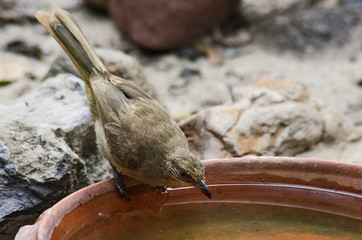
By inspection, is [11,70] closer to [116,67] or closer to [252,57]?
[116,67]

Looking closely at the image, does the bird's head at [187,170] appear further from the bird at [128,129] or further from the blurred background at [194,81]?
the blurred background at [194,81]

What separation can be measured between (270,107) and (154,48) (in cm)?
306

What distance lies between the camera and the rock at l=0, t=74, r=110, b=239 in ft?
11.3

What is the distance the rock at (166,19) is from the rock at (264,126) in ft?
8.24

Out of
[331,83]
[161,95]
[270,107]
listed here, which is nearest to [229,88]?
[161,95]

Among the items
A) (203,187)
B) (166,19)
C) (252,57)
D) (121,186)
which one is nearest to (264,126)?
(203,187)

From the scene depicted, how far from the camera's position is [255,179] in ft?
11.5

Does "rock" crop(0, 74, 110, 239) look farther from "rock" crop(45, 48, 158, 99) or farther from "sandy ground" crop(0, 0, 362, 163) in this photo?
"sandy ground" crop(0, 0, 362, 163)

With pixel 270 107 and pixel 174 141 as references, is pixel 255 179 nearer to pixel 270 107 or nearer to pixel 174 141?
pixel 174 141

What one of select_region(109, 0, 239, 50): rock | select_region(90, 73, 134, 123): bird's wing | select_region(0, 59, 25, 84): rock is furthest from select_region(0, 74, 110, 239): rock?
select_region(109, 0, 239, 50): rock

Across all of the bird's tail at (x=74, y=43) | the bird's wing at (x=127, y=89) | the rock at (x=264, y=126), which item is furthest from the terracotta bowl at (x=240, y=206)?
the bird's tail at (x=74, y=43)

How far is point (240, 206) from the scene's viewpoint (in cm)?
346

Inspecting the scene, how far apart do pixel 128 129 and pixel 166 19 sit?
3.82 m

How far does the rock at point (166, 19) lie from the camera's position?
7.24 metres
